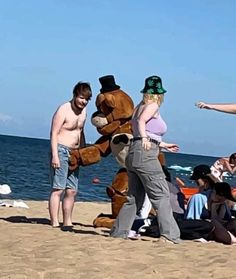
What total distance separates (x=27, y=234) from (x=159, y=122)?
2034mm

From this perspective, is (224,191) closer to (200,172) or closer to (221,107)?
(200,172)

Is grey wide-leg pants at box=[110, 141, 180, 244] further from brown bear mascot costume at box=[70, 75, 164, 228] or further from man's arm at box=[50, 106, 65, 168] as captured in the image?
brown bear mascot costume at box=[70, 75, 164, 228]

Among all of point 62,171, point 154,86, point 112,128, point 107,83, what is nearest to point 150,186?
point 154,86

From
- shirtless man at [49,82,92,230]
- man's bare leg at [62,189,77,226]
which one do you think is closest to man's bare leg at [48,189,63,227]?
shirtless man at [49,82,92,230]

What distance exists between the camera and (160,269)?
655 cm

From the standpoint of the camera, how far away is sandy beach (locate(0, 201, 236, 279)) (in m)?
6.38

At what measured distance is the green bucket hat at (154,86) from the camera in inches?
318

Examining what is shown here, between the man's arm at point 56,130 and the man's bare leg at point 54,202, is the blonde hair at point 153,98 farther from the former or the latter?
the man's bare leg at point 54,202

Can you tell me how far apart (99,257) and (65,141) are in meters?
2.51

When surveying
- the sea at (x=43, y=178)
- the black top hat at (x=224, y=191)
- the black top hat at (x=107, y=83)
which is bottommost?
the sea at (x=43, y=178)

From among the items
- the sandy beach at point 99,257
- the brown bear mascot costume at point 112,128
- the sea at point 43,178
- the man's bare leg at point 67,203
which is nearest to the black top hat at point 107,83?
the brown bear mascot costume at point 112,128

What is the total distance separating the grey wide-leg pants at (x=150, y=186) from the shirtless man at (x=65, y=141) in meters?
1.25

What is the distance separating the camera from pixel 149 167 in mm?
7875

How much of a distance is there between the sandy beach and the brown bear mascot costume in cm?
113
